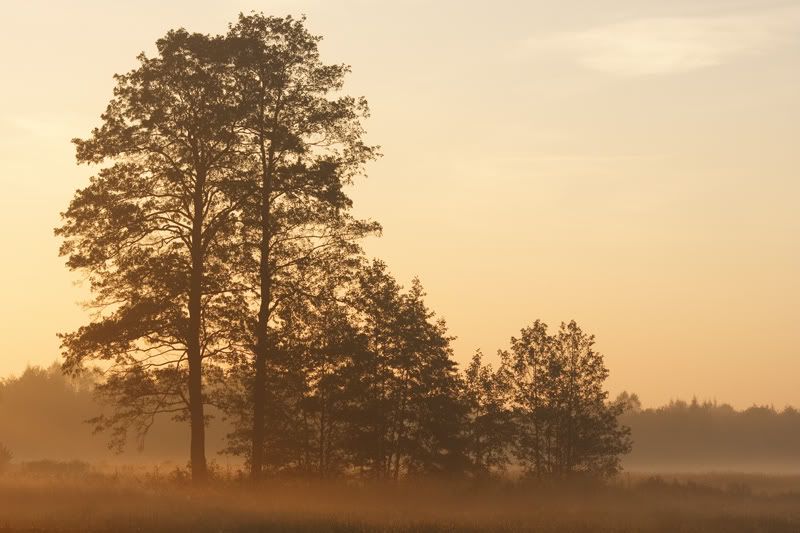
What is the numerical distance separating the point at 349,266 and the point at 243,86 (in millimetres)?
7101

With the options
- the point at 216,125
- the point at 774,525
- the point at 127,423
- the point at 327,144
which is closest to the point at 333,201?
the point at 327,144

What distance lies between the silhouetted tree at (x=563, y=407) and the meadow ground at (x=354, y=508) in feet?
10.9

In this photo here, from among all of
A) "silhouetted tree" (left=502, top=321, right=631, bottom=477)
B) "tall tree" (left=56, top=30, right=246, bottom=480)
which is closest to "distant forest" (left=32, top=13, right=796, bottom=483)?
"tall tree" (left=56, top=30, right=246, bottom=480)

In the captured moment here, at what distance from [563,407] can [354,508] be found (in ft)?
67.8

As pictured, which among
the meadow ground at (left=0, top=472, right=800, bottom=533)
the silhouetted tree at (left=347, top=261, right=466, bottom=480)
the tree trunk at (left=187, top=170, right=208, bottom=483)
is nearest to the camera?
the meadow ground at (left=0, top=472, right=800, bottom=533)

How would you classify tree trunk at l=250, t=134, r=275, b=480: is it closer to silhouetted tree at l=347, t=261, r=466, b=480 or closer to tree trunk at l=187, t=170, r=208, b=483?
tree trunk at l=187, t=170, r=208, b=483

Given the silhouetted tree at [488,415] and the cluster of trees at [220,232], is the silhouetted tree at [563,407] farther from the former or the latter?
the cluster of trees at [220,232]

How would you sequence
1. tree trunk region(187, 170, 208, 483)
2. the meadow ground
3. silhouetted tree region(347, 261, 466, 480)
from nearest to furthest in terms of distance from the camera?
the meadow ground
tree trunk region(187, 170, 208, 483)
silhouetted tree region(347, 261, 466, 480)

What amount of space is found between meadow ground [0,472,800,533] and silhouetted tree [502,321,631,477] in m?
3.32

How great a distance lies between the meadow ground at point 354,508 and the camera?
32.2 m

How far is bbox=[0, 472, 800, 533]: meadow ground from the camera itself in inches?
1266

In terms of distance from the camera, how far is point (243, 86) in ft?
134

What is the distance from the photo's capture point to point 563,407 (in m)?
57.6

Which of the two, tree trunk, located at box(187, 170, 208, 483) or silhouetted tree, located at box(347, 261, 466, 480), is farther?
silhouetted tree, located at box(347, 261, 466, 480)
